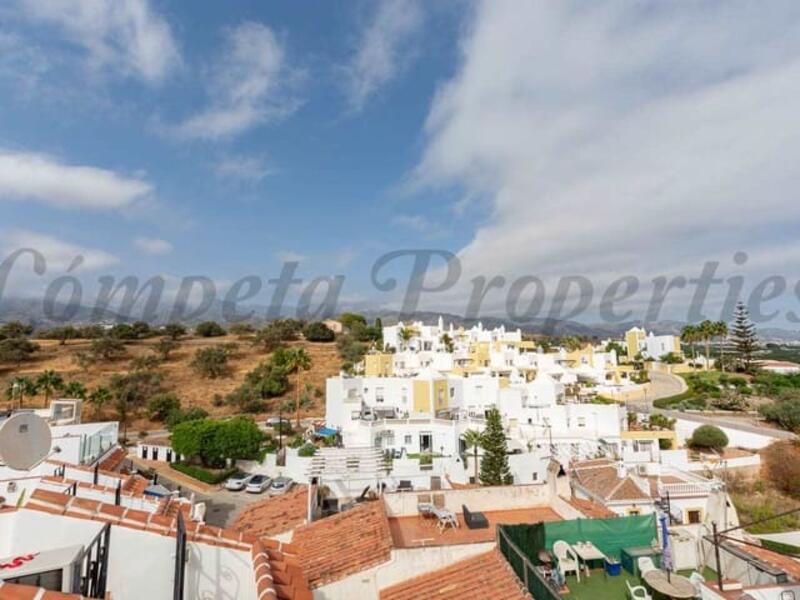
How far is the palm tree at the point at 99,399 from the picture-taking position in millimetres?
36906

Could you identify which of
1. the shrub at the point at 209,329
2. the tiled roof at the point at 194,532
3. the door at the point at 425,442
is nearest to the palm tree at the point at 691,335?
the door at the point at 425,442

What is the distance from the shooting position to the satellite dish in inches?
182

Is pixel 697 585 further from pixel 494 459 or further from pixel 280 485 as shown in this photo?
pixel 280 485

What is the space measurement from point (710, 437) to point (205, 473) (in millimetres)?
32626

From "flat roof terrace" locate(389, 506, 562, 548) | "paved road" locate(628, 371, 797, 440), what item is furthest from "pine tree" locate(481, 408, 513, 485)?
"paved road" locate(628, 371, 797, 440)

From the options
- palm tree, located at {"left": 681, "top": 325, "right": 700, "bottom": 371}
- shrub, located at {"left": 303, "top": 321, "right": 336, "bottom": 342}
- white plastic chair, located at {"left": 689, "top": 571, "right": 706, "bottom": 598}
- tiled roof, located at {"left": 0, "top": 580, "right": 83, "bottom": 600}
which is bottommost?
white plastic chair, located at {"left": 689, "top": 571, "right": 706, "bottom": 598}

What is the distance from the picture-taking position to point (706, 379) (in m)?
49.5

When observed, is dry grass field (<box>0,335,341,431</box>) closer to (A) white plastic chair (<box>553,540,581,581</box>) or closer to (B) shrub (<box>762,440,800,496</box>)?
(B) shrub (<box>762,440,800,496</box>)

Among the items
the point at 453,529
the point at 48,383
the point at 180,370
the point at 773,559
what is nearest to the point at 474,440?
the point at 773,559

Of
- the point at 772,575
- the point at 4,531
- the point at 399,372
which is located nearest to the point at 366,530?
the point at 4,531

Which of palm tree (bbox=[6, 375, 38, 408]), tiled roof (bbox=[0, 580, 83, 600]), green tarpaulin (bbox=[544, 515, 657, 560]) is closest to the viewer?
tiled roof (bbox=[0, 580, 83, 600])

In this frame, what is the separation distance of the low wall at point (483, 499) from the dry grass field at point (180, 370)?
33986 mm

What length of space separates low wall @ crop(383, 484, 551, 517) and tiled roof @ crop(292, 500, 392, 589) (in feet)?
2.00

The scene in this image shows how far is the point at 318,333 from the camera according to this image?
233ft
